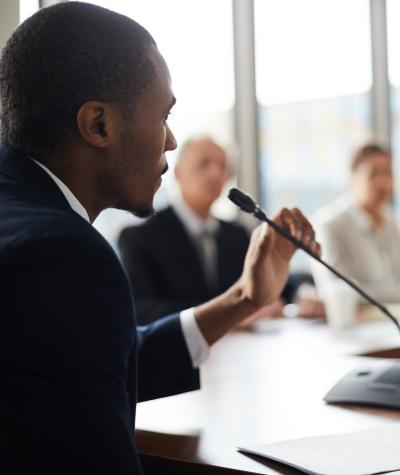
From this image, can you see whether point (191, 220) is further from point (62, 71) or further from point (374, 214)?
point (62, 71)

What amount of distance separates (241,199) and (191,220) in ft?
5.53

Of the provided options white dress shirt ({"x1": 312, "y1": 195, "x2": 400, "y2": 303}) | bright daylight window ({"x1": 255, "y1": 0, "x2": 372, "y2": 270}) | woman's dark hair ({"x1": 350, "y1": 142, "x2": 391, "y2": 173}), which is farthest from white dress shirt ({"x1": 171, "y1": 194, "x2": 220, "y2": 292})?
bright daylight window ({"x1": 255, "y1": 0, "x2": 372, "y2": 270})

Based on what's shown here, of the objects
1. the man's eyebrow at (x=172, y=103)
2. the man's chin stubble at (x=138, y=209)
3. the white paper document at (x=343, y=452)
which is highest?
the man's eyebrow at (x=172, y=103)

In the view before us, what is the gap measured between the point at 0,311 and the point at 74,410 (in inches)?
5.7

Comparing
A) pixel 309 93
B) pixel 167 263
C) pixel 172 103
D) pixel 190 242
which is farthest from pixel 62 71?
pixel 309 93

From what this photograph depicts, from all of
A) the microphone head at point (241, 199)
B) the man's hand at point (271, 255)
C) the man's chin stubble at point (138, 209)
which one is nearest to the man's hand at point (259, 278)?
the man's hand at point (271, 255)

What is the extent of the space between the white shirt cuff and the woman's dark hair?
275 cm

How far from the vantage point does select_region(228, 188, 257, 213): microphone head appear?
63.2 inches

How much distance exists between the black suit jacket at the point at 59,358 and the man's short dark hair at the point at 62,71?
254mm

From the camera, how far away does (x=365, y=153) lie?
414 centimetres

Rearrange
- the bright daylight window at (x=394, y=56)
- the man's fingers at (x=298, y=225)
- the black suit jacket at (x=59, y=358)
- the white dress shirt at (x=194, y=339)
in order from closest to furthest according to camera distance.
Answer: the black suit jacket at (x=59, y=358) → the white dress shirt at (x=194, y=339) → the man's fingers at (x=298, y=225) → the bright daylight window at (x=394, y=56)

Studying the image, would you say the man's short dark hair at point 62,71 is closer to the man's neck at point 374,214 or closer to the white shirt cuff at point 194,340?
the white shirt cuff at point 194,340

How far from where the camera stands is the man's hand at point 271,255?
1.68 meters

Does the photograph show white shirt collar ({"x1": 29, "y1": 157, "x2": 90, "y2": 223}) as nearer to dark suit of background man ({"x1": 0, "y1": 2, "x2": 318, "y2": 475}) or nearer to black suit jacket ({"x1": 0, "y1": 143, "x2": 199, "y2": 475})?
dark suit of background man ({"x1": 0, "y1": 2, "x2": 318, "y2": 475})
